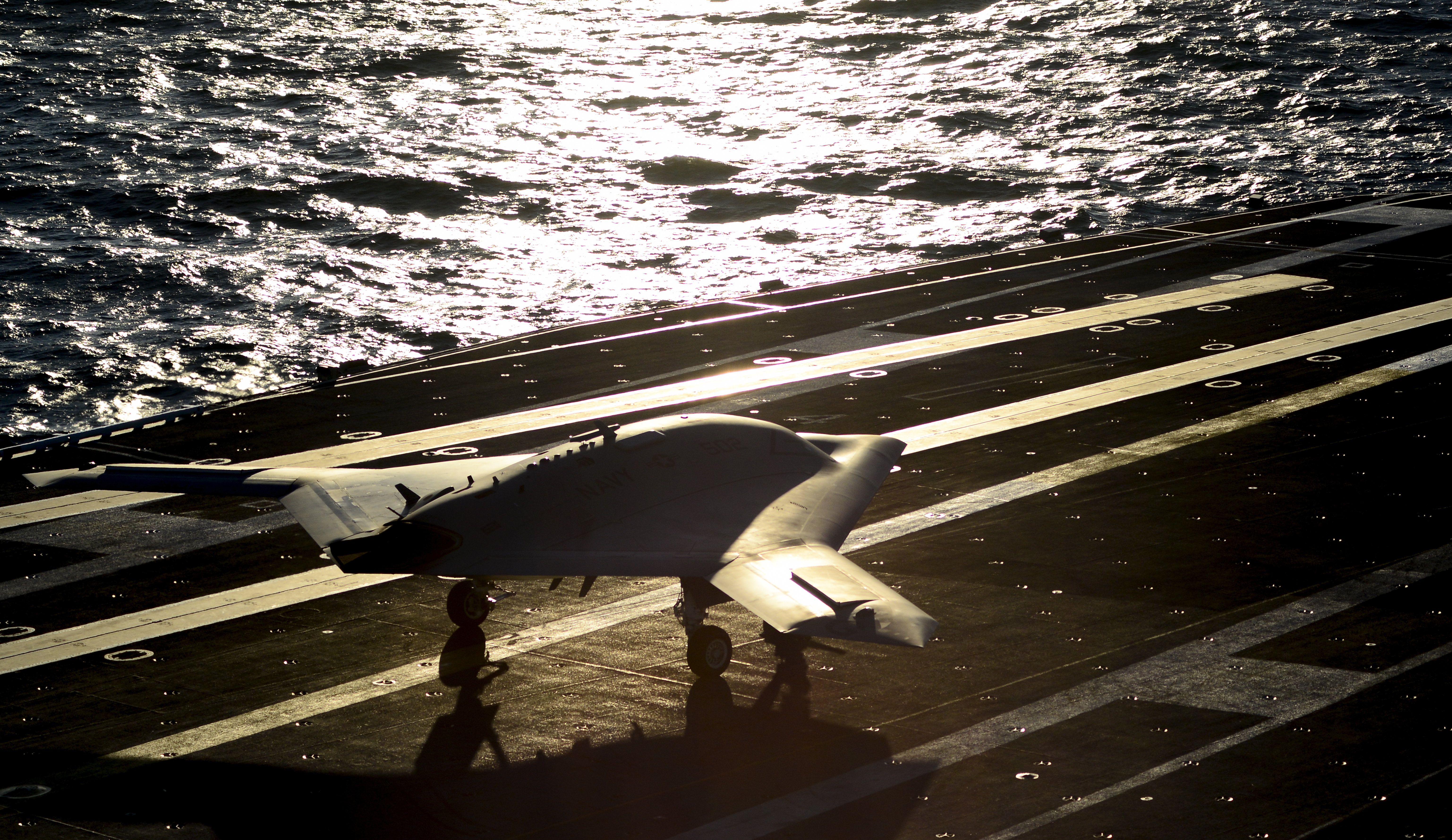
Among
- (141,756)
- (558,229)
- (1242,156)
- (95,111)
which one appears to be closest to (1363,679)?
(141,756)

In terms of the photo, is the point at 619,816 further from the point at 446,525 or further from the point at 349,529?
the point at 349,529

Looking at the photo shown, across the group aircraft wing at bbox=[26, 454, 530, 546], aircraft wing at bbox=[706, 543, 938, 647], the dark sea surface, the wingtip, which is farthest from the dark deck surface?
the dark sea surface

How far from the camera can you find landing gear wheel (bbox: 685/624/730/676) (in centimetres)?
1880

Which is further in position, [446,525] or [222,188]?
[222,188]

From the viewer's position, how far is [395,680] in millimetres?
19797

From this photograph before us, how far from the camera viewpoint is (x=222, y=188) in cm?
8800

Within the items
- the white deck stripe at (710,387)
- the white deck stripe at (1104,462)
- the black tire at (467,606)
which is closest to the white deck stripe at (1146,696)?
the white deck stripe at (1104,462)

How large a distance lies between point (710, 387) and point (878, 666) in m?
18.1

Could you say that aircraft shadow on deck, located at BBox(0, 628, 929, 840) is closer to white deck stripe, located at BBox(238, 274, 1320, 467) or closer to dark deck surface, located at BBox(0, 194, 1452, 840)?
dark deck surface, located at BBox(0, 194, 1452, 840)

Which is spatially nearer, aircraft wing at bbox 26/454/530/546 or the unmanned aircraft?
the unmanned aircraft

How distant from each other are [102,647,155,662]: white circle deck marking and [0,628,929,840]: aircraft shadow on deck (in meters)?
3.23

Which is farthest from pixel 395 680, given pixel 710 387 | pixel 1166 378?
pixel 1166 378

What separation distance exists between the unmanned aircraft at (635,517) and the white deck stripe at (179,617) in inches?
71.9

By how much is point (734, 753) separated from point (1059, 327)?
28.3m
